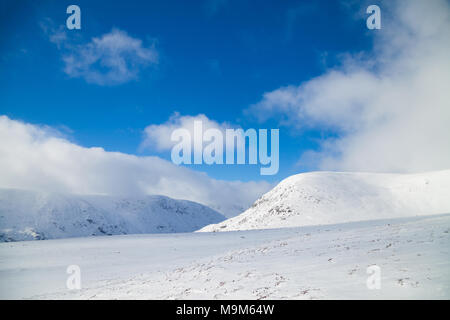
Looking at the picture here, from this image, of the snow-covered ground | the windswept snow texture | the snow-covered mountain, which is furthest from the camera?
the windswept snow texture

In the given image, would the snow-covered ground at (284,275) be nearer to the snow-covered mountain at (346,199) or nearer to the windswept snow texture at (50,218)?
the snow-covered mountain at (346,199)

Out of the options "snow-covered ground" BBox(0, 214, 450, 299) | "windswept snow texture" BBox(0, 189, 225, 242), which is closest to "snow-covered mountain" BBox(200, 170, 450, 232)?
"snow-covered ground" BBox(0, 214, 450, 299)

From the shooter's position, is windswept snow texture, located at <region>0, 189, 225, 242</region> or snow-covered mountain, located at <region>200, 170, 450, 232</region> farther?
windswept snow texture, located at <region>0, 189, 225, 242</region>

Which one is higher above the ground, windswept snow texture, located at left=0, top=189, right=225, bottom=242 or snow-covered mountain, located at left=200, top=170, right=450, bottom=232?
snow-covered mountain, located at left=200, top=170, right=450, bottom=232

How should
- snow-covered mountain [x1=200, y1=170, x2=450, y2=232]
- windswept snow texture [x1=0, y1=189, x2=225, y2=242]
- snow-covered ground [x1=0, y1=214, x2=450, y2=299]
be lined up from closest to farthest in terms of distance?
snow-covered ground [x1=0, y1=214, x2=450, y2=299]
snow-covered mountain [x1=200, y1=170, x2=450, y2=232]
windswept snow texture [x1=0, y1=189, x2=225, y2=242]

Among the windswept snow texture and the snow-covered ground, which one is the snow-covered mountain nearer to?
the snow-covered ground

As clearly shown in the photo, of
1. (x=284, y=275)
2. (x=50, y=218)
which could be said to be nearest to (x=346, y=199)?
(x=284, y=275)

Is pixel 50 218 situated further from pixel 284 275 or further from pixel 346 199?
pixel 284 275

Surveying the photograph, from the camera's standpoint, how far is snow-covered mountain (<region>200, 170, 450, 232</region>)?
197 ft

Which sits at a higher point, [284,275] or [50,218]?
[284,275]

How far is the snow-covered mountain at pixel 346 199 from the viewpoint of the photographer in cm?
5991

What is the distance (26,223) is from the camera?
111938mm

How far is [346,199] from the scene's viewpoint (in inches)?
2670
